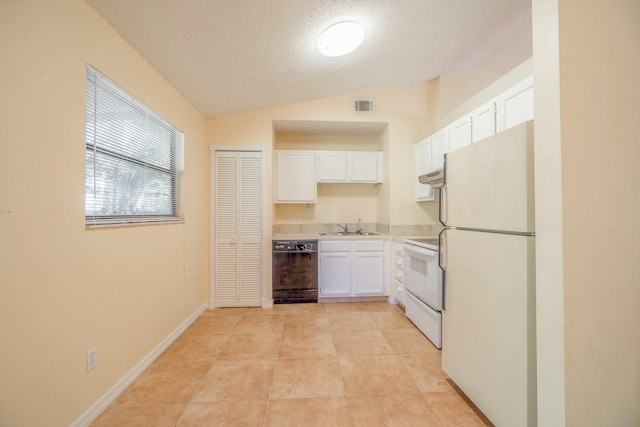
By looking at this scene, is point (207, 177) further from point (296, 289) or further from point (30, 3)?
point (30, 3)

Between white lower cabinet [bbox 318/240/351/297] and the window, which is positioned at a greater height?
the window

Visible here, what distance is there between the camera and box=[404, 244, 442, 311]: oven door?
228 cm

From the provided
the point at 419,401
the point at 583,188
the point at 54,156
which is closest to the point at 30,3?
the point at 54,156

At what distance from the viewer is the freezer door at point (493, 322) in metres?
1.21

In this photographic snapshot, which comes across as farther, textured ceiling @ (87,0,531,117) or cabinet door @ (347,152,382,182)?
cabinet door @ (347,152,382,182)

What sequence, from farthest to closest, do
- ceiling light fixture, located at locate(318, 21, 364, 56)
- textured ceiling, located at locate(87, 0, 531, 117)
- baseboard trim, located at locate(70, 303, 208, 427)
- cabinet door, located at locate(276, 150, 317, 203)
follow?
cabinet door, located at locate(276, 150, 317, 203) < ceiling light fixture, located at locate(318, 21, 364, 56) < textured ceiling, located at locate(87, 0, 531, 117) < baseboard trim, located at locate(70, 303, 208, 427)

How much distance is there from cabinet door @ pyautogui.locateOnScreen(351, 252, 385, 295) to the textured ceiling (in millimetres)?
2336

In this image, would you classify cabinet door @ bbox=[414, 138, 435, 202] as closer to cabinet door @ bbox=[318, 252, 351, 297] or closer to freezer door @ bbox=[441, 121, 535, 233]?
cabinet door @ bbox=[318, 252, 351, 297]

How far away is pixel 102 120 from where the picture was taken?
163 centimetres

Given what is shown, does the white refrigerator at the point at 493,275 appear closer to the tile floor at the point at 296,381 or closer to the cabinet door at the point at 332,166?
the tile floor at the point at 296,381

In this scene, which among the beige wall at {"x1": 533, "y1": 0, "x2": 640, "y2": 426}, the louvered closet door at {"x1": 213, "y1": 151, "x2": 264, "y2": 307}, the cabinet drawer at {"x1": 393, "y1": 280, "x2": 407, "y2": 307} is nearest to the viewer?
the beige wall at {"x1": 533, "y1": 0, "x2": 640, "y2": 426}

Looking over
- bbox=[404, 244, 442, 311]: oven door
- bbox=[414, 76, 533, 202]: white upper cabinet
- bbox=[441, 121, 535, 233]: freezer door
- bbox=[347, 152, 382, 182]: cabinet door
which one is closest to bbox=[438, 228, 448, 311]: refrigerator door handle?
bbox=[441, 121, 535, 233]: freezer door

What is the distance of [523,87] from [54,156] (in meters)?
3.07

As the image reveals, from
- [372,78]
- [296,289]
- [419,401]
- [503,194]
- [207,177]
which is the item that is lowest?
[419,401]
